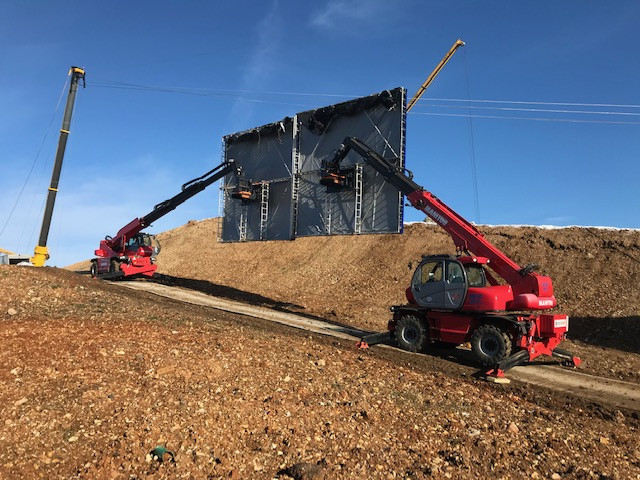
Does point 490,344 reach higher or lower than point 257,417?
higher

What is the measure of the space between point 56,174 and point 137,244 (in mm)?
8994

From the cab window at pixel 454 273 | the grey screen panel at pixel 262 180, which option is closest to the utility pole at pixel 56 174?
the grey screen panel at pixel 262 180

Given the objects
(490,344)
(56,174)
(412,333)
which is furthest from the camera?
(56,174)

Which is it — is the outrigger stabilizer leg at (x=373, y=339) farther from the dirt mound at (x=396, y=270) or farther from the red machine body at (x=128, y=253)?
the red machine body at (x=128, y=253)

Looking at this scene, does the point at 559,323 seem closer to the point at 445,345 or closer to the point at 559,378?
the point at 559,378

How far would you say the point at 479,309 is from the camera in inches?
486

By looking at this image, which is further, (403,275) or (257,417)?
(403,275)

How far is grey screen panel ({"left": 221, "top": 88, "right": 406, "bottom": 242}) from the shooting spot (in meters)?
20.9

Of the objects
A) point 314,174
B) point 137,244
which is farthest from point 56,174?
point 314,174

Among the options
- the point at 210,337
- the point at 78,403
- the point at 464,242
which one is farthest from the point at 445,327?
the point at 78,403

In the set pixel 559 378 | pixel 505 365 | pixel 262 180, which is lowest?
pixel 559 378

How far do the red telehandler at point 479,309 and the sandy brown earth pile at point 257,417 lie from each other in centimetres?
220

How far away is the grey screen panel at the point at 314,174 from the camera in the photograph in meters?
20.9

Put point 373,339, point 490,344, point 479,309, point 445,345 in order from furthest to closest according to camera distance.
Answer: point 445,345 < point 373,339 < point 479,309 < point 490,344
